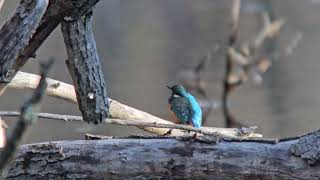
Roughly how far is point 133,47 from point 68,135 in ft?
13.1

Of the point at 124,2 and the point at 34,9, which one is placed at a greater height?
the point at 124,2

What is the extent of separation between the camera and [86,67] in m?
1.09

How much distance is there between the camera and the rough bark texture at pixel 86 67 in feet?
3.45

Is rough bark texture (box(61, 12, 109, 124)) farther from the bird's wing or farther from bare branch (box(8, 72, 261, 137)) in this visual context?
bare branch (box(8, 72, 261, 137))

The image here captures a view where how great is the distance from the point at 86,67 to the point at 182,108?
41cm

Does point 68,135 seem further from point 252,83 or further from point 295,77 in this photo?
point 295,77

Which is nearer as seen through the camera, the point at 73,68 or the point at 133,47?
the point at 73,68

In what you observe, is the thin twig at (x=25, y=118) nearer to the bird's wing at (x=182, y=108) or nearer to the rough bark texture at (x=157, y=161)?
the rough bark texture at (x=157, y=161)

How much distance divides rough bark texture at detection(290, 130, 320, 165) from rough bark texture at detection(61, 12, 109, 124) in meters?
0.28

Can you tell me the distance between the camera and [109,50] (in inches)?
296

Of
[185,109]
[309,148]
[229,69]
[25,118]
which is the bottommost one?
[25,118]

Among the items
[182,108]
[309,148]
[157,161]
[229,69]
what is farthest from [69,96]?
[229,69]

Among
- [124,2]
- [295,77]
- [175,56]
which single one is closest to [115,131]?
[295,77]

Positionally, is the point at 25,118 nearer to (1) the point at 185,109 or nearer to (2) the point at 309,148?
(2) the point at 309,148
